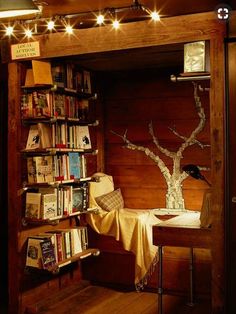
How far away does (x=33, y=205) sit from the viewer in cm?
420

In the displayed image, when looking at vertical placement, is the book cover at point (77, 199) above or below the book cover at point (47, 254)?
above

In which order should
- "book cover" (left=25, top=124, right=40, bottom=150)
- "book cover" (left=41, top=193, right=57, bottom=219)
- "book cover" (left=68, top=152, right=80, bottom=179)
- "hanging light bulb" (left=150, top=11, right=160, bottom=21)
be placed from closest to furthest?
"hanging light bulb" (left=150, top=11, right=160, bottom=21), "book cover" (left=41, top=193, right=57, bottom=219), "book cover" (left=25, top=124, right=40, bottom=150), "book cover" (left=68, top=152, right=80, bottom=179)

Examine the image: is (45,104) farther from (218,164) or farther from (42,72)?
(218,164)

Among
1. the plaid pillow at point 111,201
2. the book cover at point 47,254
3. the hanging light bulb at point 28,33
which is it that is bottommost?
the book cover at point 47,254

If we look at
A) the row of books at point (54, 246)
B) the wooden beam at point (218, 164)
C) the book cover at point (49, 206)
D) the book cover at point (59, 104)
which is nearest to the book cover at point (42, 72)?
the book cover at point (59, 104)

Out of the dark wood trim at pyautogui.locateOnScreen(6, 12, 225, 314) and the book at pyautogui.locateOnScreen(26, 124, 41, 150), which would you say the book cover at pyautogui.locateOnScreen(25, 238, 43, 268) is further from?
the dark wood trim at pyautogui.locateOnScreen(6, 12, 225, 314)

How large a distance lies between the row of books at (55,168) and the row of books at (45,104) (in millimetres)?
377

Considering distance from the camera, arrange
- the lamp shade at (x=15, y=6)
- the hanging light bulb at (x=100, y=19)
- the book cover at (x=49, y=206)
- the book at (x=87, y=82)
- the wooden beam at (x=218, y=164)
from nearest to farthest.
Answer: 1. the lamp shade at (x=15, y=6)
2. the wooden beam at (x=218, y=164)
3. the hanging light bulb at (x=100, y=19)
4. the book cover at (x=49, y=206)
5. the book at (x=87, y=82)

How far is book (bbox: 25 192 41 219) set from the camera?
4.17 m

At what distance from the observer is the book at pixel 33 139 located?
4266mm

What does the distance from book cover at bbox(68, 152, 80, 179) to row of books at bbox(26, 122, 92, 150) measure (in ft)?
0.29

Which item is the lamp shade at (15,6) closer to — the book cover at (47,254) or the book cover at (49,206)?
the book cover at (49,206)

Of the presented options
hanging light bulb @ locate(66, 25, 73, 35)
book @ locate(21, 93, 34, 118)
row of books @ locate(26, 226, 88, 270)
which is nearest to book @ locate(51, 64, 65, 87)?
book @ locate(21, 93, 34, 118)

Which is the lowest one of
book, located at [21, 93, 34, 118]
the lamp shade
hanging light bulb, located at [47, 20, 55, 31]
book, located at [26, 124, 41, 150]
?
book, located at [26, 124, 41, 150]
